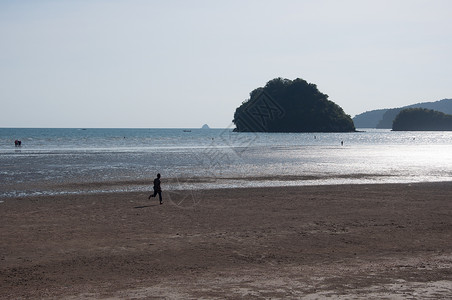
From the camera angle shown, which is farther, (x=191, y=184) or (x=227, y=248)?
(x=191, y=184)

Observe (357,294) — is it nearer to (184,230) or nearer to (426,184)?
(184,230)

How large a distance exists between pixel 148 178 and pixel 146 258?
2097cm

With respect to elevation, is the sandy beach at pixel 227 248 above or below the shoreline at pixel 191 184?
below

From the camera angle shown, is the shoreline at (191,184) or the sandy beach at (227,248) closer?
the sandy beach at (227,248)

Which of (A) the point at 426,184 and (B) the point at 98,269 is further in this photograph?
(A) the point at 426,184

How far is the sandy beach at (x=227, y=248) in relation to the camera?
9.88 metres

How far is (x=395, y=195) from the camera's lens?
23891mm

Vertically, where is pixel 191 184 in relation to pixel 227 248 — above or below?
above

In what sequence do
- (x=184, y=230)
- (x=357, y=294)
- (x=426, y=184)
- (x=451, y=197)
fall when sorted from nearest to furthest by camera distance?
1. (x=357, y=294)
2. (x=184, y=230)
3. (x=451, y=197)
4. (x=426, y=184)

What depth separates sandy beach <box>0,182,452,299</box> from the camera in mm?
9883

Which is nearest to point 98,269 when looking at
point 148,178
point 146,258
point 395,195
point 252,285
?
point 146,258

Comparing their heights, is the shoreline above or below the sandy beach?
above

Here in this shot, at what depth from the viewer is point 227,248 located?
526 inches

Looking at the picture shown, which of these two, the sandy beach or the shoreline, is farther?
the shoreline
